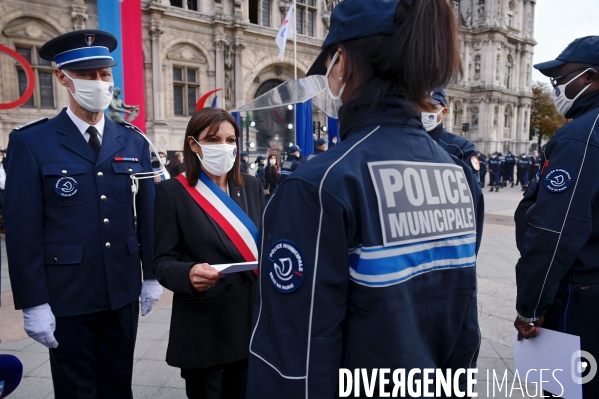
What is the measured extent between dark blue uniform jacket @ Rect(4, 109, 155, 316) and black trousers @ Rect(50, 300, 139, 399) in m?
0.10

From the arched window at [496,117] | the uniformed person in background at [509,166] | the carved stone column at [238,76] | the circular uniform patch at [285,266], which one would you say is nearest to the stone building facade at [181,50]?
the carved stone column at [238,76]

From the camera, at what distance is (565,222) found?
6.57 feet

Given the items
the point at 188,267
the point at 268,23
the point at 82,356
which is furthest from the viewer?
the point at 268,23

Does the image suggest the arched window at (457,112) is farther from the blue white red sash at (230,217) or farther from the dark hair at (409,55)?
the dark hair at (409,55)

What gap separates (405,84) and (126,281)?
1938 mm

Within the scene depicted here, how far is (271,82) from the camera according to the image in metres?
22.0

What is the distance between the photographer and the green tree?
164 ft

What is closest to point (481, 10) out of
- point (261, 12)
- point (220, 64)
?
point (261, 12)

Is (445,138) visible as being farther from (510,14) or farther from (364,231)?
(510,14)

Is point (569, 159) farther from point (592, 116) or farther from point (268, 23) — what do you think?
point (268, 23)

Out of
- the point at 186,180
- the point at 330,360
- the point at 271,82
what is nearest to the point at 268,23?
the point at 271,82

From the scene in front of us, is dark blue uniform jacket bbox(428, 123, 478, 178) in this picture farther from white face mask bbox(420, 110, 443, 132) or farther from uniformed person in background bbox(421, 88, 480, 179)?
white face mask bbox(420, 110, 443, 132)

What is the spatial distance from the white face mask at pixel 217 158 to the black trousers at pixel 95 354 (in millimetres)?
950

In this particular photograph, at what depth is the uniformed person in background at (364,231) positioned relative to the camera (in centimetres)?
108
